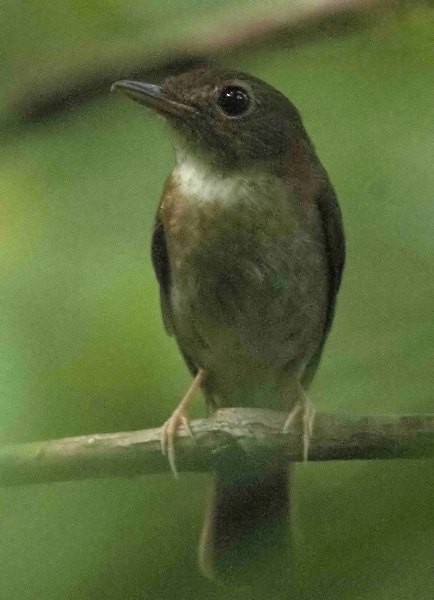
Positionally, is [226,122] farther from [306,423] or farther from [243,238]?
[306,423]

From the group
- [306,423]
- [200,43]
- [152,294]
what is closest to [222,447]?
[306,423]

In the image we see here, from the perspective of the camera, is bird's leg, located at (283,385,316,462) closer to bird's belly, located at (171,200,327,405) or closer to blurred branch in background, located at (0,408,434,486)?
blurred branch in background, located at (0,408,434,486)

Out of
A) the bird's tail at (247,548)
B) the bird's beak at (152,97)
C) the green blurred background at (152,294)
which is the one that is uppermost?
the bird's beak at (152,97)

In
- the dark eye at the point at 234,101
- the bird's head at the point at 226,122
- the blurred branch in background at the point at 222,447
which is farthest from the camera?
the dark eye at the point at 234,101

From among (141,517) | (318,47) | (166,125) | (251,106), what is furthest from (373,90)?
(251,106)

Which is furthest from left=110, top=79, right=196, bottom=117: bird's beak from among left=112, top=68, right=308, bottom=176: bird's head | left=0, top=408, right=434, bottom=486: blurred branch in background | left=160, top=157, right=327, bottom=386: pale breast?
left=0, top=408, right=434, bottom=486: blurred branch in background

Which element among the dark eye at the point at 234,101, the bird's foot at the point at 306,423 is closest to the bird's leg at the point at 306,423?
the bird's foot at the point at 306,423

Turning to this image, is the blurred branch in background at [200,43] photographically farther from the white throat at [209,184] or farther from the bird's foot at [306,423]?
the white throat at [209,184]

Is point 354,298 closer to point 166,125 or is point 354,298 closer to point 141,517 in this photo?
point 141,517
